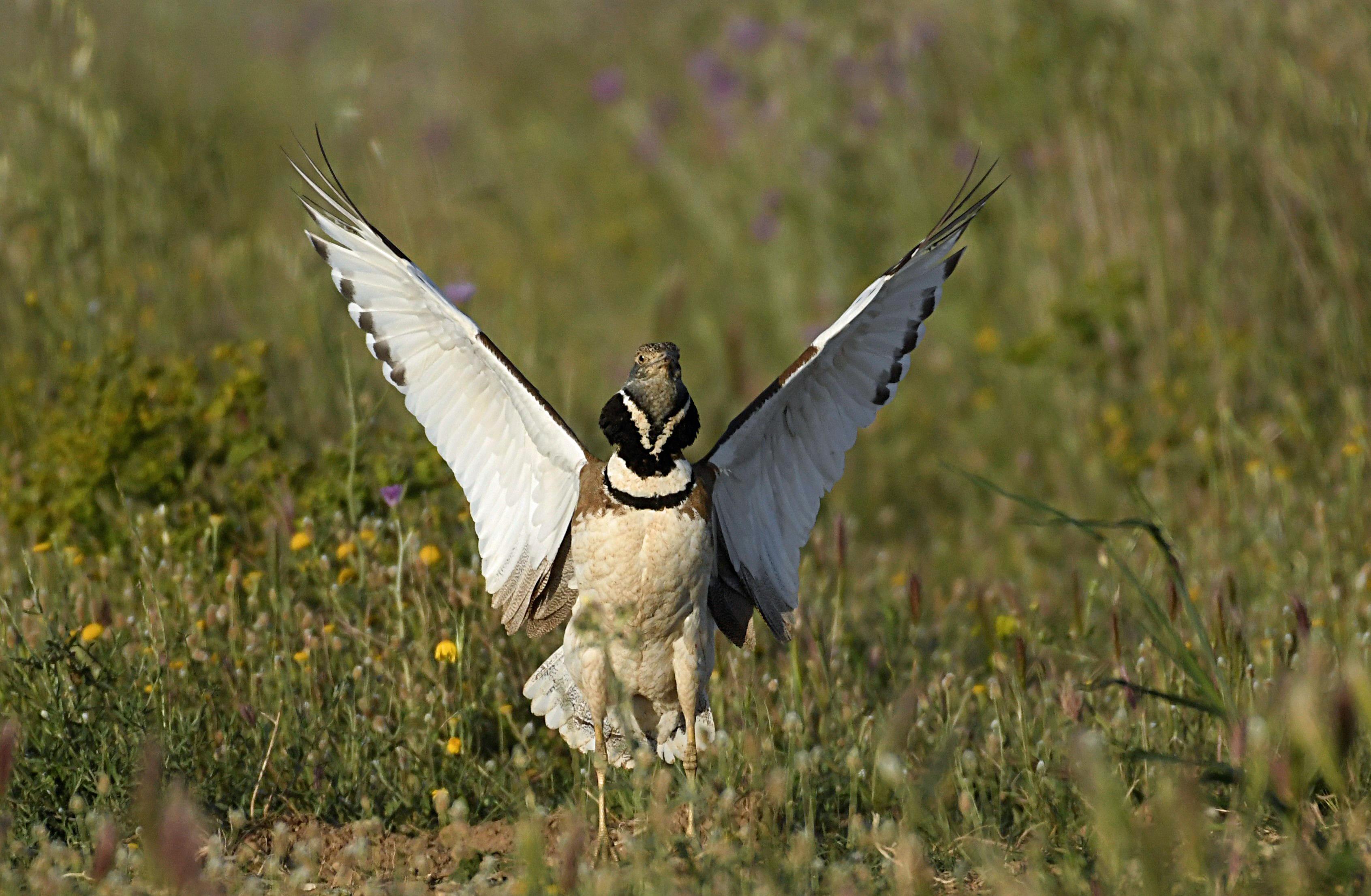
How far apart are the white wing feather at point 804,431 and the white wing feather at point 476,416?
41 cm

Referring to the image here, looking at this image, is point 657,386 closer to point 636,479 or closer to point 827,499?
point 636,479

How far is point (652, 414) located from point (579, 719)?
851 mm

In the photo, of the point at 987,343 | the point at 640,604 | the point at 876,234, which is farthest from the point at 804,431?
the point at 876,234

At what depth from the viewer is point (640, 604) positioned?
3.14 metres

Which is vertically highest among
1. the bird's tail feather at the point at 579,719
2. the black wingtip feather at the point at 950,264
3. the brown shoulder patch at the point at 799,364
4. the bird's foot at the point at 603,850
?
the black wingtip feather at the point at 950,264

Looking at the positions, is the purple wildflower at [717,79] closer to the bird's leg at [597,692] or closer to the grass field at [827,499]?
the grass field at [827,499]

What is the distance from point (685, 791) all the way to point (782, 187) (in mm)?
5345

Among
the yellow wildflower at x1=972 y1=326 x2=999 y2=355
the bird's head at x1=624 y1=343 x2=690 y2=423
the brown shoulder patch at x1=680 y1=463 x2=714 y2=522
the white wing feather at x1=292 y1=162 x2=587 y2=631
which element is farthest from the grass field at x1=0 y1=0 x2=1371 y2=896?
the bird's head at x1=624 y1=343 x2=690 y2=423

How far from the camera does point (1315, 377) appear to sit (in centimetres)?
526

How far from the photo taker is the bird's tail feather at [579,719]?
11.2 ft

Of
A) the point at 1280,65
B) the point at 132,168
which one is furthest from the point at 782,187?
the point at 132,168

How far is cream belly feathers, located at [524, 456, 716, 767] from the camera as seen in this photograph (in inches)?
122

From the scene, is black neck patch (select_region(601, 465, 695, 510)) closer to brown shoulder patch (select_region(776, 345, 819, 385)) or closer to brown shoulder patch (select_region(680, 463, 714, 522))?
brown shoulder patch (select_region(680, 463, 714, 522))

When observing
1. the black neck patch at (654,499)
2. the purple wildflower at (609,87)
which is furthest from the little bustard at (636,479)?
the purple wildflower at (609,87)
